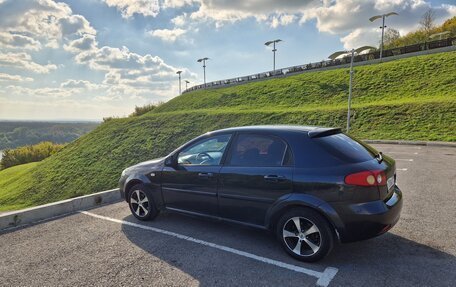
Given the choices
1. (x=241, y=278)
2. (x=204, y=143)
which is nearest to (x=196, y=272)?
(x=241, y=278)

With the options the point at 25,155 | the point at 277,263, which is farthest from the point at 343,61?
the point at 25,155

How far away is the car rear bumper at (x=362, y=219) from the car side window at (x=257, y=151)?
95cm

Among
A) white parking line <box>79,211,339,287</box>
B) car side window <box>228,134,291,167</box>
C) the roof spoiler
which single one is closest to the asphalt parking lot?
white parking line <box>79,211,339,287</box>

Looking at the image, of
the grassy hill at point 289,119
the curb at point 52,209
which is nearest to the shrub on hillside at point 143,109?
the grassy hill at point 289,119

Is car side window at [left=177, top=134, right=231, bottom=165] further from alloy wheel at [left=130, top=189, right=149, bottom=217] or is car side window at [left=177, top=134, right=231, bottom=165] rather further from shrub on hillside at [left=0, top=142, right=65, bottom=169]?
shrub on hillside at [left=0, top=142, right=65, bottom=169]

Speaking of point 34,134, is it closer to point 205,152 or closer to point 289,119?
point 289,119

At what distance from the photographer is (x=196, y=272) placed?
345cm

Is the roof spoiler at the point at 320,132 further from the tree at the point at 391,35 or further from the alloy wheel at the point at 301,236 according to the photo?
the tree at the point at 391,35

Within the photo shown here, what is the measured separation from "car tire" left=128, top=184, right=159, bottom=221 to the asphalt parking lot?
0.13 meters

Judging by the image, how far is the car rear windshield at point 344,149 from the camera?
3.53 m

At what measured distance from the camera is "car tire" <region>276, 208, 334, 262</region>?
3428 mm

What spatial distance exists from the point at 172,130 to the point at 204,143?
2283 centimetres

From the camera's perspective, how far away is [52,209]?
18.2 feet

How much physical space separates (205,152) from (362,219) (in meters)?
2.41
